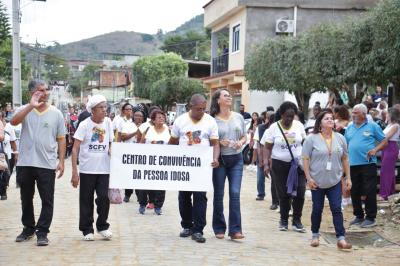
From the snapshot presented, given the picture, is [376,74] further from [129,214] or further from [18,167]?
[18,167]

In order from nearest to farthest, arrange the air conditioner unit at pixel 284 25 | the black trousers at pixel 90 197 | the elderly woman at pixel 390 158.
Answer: the black trousers at pixel 90 197 < the elderly woman at pixel 390 158 < the air conditioner unit at pixel 284 25

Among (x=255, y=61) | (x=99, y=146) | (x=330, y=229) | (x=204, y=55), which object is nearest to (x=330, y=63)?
(x=255, y=61)

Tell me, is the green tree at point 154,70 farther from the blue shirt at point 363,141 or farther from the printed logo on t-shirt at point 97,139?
the printed logo on t-shirt at point 97,139

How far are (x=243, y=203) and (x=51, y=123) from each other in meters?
5.81

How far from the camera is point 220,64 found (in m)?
40.8

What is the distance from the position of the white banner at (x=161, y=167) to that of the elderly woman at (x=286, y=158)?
1589mm

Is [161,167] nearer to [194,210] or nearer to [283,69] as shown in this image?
[194,210]

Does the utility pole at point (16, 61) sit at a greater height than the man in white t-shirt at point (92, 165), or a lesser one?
greater

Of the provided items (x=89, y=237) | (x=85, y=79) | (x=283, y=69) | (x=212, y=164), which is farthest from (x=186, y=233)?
(x=85, y=79)

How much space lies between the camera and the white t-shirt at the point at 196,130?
8805 millimetres

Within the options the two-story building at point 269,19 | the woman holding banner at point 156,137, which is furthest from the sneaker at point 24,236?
the two-story building at point 269,19

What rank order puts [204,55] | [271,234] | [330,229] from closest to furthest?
[271,234] < [330,229] < [204,55]

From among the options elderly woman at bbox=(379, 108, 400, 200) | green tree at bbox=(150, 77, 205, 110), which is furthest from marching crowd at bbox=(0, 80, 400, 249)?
green tree at bbox=(150, 77, 205, 110)

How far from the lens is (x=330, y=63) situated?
20.6 meters
